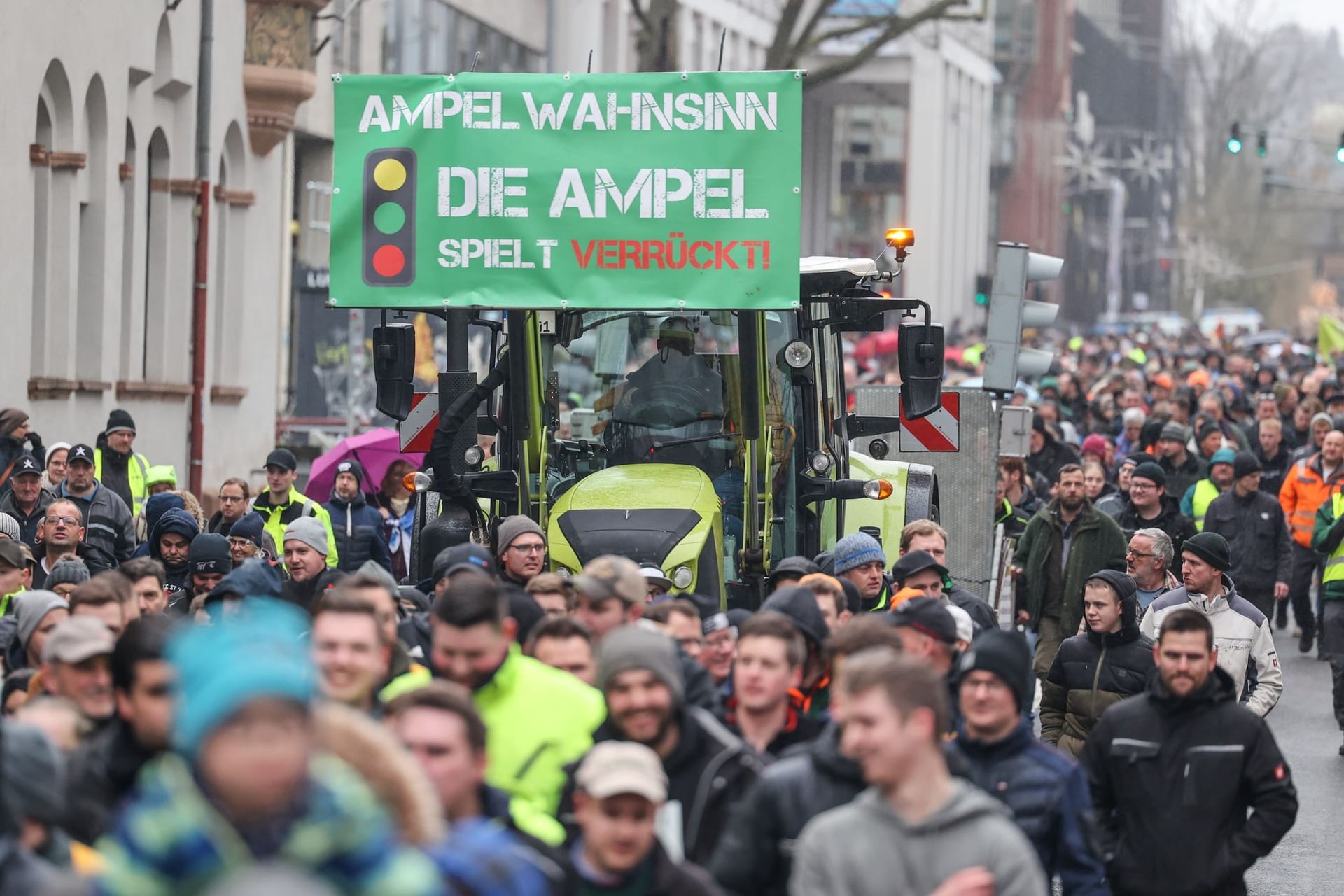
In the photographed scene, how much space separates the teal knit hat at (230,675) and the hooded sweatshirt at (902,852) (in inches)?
62.2

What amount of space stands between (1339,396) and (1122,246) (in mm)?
101644

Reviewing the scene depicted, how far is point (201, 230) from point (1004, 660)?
63.1 ft

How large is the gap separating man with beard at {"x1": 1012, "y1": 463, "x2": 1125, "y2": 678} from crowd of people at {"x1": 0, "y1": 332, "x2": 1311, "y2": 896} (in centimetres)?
223

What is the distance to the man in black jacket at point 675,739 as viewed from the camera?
5902 mm

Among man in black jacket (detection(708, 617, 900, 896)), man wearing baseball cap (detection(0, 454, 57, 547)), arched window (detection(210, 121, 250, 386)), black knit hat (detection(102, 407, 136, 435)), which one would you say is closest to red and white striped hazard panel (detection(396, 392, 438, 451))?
man wearing baseball cap (detection(0, 454, 57, 547))

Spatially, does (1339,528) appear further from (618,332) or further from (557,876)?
(557,876)

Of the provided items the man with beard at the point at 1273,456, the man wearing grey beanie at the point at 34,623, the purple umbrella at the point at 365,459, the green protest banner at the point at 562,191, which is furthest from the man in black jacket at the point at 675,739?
the man with beard at the point at 1273,456

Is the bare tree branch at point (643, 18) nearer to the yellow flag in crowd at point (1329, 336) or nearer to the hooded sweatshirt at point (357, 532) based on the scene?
the yellow flag in crowd at point (1329, 336)

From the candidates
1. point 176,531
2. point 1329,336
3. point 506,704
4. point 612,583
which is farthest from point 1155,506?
point 1329,336

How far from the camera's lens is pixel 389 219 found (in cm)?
1069

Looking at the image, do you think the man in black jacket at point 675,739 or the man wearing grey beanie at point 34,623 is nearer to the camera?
the man in black jacket at point 675,739

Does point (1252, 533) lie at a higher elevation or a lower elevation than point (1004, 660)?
lower

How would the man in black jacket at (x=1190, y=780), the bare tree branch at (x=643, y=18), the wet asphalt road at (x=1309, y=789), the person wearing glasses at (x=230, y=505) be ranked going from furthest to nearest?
the bare tree branch at (x=643, y=18) → the person wearing glasses at (x=230, y=505) → the wet asphalt road at (x=1309, y=789) → the man in black jacket at (x=1190, y=780)

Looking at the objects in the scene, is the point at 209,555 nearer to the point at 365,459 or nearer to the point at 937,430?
the point at 937,430
